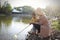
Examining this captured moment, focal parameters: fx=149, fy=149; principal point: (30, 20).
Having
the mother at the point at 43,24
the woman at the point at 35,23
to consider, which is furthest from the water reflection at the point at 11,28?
the mother at the point at 43,24

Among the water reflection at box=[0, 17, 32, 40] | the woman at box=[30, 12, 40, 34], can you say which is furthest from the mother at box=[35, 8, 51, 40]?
the water reflection at box=[0, 17, 32, 40]

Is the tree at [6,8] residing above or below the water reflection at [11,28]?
above

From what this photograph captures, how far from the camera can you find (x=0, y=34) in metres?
1.90

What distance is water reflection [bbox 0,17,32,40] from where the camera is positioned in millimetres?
1860

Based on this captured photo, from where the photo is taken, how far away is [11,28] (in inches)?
74.1

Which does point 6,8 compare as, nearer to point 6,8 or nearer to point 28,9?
point 6,8

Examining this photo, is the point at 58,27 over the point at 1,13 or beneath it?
beneath

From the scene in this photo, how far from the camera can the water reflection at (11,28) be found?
1860mm

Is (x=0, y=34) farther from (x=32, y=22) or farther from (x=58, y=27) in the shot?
(x=58, y=27)

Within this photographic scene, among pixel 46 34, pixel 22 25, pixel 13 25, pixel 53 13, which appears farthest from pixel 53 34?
pixel 13 25

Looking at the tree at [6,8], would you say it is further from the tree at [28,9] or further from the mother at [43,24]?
the mother at [43,24]

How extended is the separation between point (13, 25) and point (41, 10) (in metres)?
0.40

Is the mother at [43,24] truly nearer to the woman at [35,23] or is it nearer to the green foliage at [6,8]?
the woman at [35,23]

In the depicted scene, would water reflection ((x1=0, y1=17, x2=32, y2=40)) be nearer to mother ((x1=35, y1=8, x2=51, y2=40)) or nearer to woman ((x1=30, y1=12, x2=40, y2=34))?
woman ((x1=30, y1=12, x2=40, y2=34))
